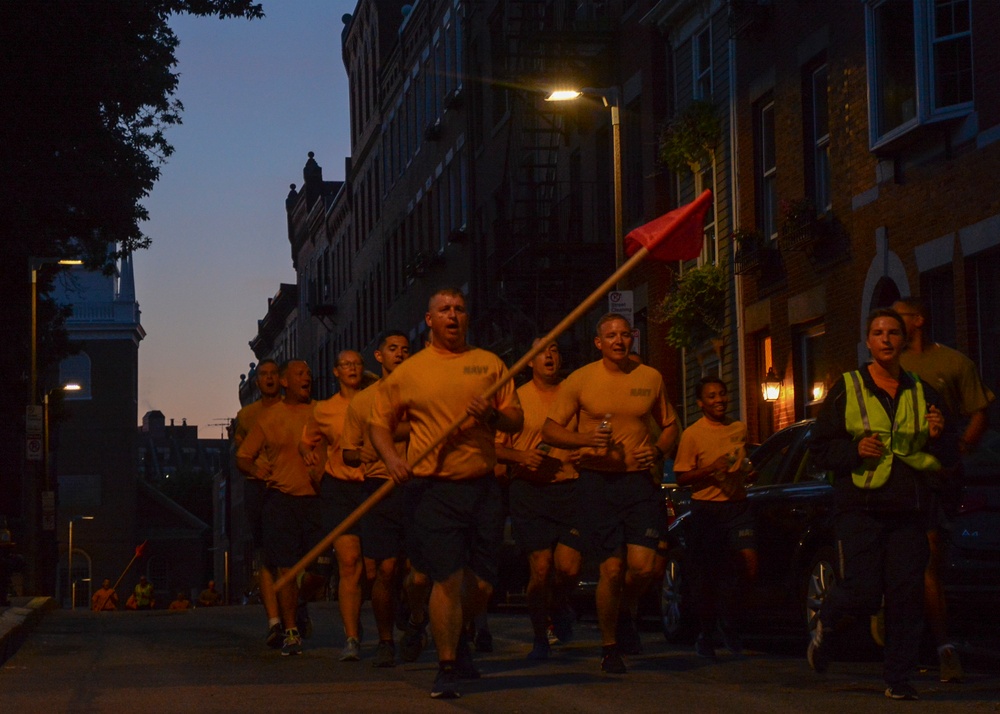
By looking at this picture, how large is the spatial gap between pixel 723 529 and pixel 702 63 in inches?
637

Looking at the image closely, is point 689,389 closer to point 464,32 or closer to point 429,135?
point 464,32

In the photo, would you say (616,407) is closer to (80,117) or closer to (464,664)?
(464,664)

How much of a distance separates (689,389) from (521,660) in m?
16.9

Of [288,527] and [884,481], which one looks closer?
[884,481]

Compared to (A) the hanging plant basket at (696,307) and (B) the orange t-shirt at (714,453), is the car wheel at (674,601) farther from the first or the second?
(A) the hanging plant basket at (696,307)

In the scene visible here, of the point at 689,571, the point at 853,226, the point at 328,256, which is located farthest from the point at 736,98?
→ the point at 328,256

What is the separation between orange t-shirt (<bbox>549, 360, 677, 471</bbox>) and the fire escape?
Result: 19.8 meters

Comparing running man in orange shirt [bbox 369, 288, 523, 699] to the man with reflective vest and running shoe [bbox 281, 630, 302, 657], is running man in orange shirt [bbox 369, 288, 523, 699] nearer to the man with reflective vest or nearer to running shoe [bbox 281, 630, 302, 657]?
the man with reflective vest

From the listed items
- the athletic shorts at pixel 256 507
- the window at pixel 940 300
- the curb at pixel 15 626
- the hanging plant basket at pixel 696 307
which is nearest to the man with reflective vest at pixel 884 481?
the athletic shorts at pixel 256 507

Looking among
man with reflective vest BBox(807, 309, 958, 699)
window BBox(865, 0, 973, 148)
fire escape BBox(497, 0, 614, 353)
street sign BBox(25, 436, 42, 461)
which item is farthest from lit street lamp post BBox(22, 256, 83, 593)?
man with reflective vest BBox(807, 309, 958, 699)

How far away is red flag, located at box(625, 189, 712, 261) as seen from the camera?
34.6 feet

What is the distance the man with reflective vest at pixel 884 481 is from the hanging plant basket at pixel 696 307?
55.3 ft

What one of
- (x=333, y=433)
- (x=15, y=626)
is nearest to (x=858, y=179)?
(x=333, y=433)

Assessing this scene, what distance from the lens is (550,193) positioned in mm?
35438
